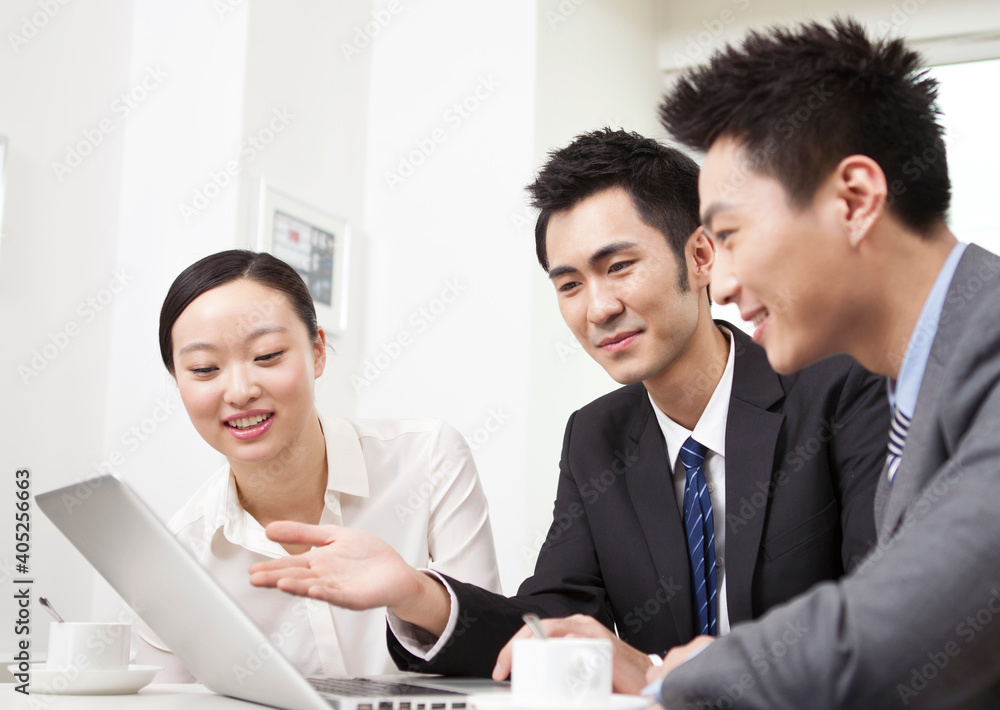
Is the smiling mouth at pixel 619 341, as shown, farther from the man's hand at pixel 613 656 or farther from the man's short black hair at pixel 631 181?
the man's hand at pixel 613 656

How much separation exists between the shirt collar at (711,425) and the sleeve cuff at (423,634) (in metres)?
0.66

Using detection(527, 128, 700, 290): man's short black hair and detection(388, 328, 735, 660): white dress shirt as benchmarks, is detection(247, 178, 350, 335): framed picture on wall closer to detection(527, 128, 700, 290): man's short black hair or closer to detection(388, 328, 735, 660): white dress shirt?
detection(527, 128, 700, 290): man's short black hair

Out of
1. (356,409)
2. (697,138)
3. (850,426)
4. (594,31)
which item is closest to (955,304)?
(697,138)

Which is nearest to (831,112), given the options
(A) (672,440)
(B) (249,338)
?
(A) (672,440)

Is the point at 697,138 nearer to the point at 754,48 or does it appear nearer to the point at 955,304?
the point at 754,48

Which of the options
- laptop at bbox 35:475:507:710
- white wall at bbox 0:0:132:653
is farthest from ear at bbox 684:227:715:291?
white wall at bbox 0:0:132:653

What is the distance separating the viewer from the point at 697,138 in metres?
1.12

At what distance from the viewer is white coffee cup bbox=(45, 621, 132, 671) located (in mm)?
1214

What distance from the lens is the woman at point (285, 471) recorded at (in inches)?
70.0

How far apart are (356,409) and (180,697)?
2398 millimetres

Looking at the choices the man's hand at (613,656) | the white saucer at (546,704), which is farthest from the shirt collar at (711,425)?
the white saucer at (546,704)

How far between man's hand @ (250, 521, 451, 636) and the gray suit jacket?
0.45 meters

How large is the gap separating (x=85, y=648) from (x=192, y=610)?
0.30 m

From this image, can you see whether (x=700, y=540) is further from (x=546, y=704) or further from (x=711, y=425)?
(x=546, y=704)
